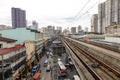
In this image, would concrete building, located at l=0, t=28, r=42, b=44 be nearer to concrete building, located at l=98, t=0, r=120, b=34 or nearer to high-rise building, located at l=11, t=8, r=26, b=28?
concrete building, located at l=98, t=0, r=120, b=34

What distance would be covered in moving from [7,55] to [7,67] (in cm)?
178

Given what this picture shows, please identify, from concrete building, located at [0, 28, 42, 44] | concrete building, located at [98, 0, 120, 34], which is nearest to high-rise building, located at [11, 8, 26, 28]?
concrete building, located at [98, 0, 120, 34]

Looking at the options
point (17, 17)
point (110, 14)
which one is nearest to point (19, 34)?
point (110, 14)

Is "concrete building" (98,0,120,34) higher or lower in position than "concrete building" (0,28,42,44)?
higher

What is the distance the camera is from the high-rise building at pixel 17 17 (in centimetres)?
10372

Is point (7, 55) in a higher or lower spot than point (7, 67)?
higher

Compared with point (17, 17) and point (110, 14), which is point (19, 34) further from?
point (17, 17)

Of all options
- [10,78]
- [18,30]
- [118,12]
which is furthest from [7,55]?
[118,12]

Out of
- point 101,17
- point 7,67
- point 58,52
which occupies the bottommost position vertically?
point 7,67

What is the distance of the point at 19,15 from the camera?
108125 millimetres

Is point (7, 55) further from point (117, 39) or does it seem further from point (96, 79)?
point (117, 39)

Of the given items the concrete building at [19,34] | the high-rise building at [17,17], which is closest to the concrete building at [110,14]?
the concrete building at [19,34]

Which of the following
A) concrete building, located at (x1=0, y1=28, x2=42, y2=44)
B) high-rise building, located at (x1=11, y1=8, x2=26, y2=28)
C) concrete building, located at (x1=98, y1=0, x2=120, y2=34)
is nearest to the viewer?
concrete building, located at (x1=0, y1=28, x2=42, y2=44)

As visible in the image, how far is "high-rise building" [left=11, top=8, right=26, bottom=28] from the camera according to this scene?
104 meters
